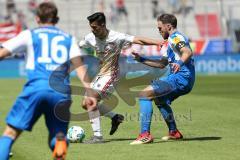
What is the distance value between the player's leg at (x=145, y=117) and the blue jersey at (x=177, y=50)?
0.65 metres

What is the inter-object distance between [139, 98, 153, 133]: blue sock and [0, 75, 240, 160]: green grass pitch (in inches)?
13.5

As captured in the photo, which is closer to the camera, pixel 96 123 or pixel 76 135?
pixel 76 135

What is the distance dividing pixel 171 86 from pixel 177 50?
0.64 meters

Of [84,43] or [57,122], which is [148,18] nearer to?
[84,43]

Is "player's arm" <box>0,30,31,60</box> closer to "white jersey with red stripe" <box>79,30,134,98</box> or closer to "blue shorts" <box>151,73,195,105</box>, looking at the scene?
"blue shorts" <box>151,73,195,105</box>

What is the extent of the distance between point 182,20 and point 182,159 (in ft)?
105

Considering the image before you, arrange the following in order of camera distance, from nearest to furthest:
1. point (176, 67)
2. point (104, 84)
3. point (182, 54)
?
point (176, 67) → point (182, 54) → point (104, 84)

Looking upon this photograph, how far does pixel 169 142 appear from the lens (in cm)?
1136

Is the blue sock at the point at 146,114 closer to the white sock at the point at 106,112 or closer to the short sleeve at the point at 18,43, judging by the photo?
the white sock at the point at 106,112

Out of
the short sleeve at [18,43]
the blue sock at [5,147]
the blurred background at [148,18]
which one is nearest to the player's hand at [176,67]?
the short sleeve at [18,43]

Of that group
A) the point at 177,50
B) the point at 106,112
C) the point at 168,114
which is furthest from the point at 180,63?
the point at 106,112

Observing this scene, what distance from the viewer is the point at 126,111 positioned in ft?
56.9

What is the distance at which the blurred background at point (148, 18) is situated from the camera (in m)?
37.9

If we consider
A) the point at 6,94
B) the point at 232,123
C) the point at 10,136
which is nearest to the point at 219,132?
the point at 232,123
